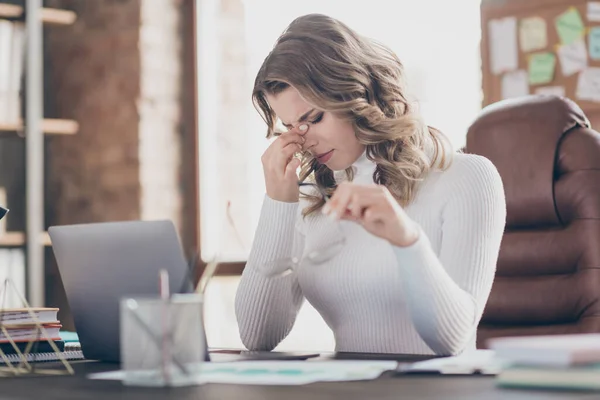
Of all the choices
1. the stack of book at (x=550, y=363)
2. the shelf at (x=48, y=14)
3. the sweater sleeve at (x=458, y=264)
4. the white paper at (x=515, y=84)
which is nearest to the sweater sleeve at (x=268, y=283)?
the sweater sleeve at (x=458, y=264)

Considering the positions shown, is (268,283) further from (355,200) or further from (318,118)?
(355,200)

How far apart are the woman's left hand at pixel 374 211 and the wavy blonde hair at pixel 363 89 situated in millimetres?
422

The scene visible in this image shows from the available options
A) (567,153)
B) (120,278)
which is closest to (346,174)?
(567,153)

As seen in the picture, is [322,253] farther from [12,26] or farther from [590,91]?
[12,26]

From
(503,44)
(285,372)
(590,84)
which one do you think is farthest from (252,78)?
(285,372)

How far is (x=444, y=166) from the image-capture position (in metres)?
1.72

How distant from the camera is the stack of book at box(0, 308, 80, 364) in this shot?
1.36 metres

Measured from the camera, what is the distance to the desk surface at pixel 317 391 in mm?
858

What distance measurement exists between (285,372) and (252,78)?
2439 millimetres

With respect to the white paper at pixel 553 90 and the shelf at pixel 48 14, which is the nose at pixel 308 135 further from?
the shelf at pixel 48 14

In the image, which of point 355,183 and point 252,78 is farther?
point 252,78

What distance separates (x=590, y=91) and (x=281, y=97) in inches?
50.5

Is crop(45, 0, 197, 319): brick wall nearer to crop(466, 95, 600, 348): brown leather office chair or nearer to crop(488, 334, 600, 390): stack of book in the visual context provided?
crop(466, 95, 600, 348): brown leather office chair

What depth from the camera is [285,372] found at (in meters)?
1.07
